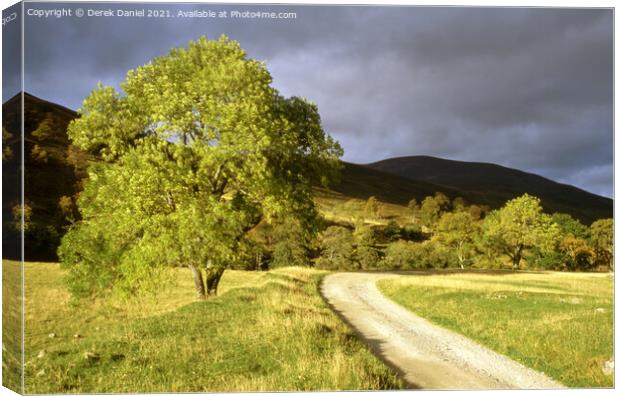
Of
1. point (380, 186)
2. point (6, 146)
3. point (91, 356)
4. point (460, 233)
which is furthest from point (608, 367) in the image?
point (6, 146)

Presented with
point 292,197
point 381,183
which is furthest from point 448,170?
point 292,197

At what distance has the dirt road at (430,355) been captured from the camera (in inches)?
510

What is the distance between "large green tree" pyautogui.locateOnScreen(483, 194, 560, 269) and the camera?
22766 millimetres

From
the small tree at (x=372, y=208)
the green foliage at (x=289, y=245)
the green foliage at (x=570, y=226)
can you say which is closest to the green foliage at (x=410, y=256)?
the small tree at (x=372, y=208)

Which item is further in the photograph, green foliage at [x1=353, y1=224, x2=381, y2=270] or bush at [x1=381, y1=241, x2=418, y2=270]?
bush at [x1=381, y1=241, x2=418, y2=270]

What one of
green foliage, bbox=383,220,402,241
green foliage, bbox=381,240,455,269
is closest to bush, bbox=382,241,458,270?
green foliage, bbox=381,240,455,269

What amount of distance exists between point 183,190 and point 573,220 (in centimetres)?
1733

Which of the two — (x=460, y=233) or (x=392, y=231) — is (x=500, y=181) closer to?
(x=460, y=233)

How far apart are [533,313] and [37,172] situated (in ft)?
58.1

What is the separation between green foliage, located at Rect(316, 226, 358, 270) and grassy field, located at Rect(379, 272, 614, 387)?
2682mm

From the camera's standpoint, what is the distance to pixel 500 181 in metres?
20.0

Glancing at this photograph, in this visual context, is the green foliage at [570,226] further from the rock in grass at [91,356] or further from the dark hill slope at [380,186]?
the rock in grass at [91,356]

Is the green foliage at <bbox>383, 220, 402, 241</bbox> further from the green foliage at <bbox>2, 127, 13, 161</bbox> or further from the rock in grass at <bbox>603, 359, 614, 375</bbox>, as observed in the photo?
the green foliage at <bbox>2, 127, 13, 161</bbox>

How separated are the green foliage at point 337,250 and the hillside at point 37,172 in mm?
12242
